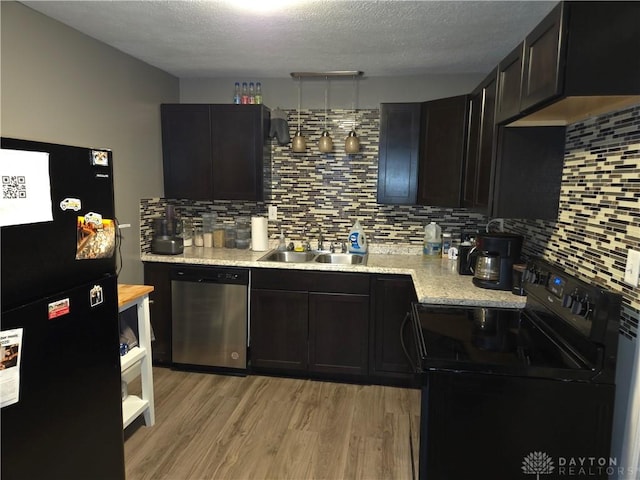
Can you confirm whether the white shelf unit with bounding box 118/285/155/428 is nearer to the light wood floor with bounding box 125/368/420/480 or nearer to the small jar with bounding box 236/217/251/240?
the light wood floor with bounding box 125/368/420/480

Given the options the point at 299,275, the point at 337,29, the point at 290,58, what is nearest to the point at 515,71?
the point at 337,29

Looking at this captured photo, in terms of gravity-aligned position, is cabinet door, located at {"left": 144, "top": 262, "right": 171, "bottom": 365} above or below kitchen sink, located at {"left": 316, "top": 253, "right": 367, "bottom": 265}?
below

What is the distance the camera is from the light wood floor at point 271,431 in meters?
2.11

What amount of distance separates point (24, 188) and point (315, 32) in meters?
1.73

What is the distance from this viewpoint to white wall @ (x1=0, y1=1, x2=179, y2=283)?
2021mm

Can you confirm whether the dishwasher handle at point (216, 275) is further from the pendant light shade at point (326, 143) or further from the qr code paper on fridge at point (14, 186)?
the qr code paper on fridge at point (14, 186)

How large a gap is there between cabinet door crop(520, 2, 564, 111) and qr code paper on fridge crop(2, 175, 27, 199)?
5.70 ft

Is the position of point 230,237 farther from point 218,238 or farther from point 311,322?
point 311,322

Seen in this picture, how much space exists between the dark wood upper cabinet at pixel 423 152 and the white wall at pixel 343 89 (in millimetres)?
323

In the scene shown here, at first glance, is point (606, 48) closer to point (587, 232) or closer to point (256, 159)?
point (587, 232)

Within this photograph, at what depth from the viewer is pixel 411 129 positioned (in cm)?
304

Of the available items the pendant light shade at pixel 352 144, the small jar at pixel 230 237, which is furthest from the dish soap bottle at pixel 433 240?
the small jar at pixel 230 237

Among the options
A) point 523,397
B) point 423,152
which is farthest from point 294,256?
point 523,397

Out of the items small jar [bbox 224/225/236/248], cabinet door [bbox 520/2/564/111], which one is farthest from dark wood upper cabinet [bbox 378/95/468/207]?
small jar [bbox 224/225/236/248]
